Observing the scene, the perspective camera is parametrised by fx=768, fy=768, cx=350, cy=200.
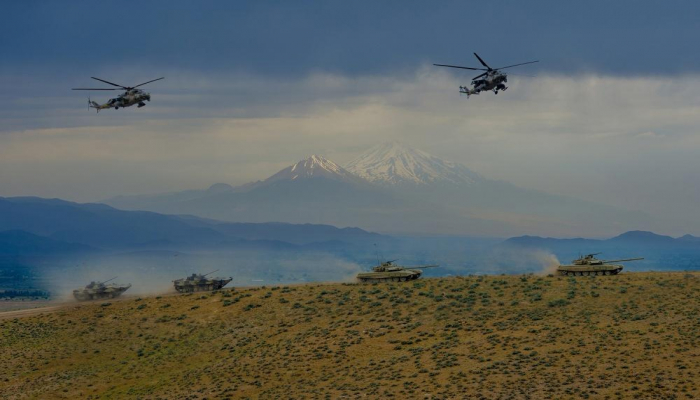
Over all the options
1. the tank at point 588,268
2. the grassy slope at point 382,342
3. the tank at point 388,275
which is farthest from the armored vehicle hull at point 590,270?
the tank at point 388,275

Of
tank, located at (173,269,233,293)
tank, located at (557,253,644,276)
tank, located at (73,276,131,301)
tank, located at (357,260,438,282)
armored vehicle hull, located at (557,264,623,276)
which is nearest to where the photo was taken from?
armored vehicle hull, located at (557,264,623,276)

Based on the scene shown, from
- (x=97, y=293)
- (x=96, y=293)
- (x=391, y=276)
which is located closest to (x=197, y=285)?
(x=97, y=293)

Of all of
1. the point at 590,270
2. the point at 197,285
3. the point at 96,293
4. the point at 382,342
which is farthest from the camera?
the point at 96,293

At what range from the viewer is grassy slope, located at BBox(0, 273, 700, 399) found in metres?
56.8

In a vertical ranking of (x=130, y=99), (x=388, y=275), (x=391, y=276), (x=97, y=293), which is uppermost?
(x=130, y=99)

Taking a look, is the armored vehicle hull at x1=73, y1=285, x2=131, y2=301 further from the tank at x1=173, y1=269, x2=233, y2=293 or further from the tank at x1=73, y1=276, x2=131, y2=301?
the tank at x1=173, y1=269, x2=233, y2=293

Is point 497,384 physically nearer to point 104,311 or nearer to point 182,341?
point 182,341

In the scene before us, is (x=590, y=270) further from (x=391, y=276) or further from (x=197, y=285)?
(x=197, y=285)

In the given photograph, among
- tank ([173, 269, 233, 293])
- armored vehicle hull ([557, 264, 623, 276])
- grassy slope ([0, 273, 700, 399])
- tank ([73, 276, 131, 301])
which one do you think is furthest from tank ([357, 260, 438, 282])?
tank ([73, 276, 131, 301])

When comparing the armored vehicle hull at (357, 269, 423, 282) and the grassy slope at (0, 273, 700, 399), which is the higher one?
the armored vehicle hull at (357, 269, 423, 282)

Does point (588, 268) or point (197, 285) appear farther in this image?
point (197, 285)

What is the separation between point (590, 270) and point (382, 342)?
33011mm

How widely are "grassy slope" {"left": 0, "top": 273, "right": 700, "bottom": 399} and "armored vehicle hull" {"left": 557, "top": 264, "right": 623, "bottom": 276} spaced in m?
3.39

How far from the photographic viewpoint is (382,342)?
7006 cm
